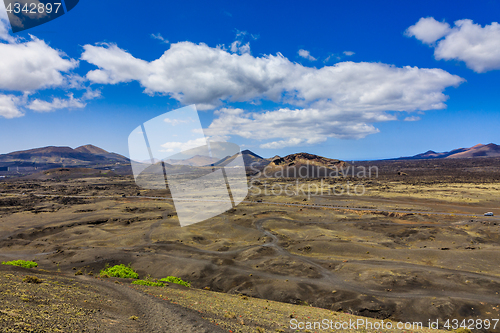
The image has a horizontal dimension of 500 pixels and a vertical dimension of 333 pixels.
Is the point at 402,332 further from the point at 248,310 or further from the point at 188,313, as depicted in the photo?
the point at 188,313

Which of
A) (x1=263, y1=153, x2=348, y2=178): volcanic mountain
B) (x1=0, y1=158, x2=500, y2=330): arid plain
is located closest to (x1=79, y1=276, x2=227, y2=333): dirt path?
(x1=0, y1=158, x2=500, y2=330): arid plain

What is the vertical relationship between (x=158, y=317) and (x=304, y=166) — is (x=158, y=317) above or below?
below

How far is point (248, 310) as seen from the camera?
16.3 meters

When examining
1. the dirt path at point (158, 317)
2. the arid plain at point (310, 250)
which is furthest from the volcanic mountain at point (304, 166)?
the dirt path at point (158, 317)

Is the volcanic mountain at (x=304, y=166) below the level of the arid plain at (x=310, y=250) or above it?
above

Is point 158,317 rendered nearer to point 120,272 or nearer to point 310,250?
point 120,272

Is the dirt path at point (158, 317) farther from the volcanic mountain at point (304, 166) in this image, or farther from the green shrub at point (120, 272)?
the volcanic mountain at point (304, 166)

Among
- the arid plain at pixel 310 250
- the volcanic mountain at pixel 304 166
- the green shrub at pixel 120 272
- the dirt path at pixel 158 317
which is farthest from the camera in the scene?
the volcanic mountain at pixel 304 166

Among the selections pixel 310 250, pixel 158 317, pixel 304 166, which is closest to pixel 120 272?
pixel 158 317

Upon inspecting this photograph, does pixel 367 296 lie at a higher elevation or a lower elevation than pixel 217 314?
lower

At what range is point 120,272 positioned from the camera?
2669 centimetres

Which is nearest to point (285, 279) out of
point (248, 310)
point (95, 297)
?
point (248, 310)

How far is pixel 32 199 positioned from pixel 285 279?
101 metres

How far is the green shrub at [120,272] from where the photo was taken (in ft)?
85.7
